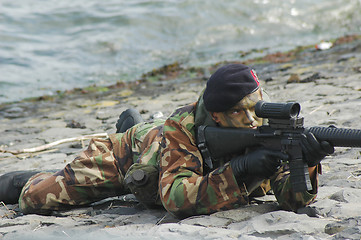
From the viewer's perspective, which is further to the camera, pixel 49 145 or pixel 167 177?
pixel 49 145

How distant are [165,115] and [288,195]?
3673 mm

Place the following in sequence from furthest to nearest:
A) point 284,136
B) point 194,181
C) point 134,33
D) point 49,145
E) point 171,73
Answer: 1. point 134,33
2. point 171,73
3. point 49,145
4. point 194,181
5. point 284,136

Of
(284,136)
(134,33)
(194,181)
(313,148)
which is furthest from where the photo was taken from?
(134,33)

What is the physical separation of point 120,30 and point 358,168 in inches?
496

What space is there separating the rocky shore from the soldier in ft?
0.35

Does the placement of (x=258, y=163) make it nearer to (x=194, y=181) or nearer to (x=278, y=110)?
(x=278, y=110)

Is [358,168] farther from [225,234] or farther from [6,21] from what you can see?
[6,21]

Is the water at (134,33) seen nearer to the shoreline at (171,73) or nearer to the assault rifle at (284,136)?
the shoreline at (171,73)

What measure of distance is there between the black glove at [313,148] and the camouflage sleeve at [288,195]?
11.3 inches

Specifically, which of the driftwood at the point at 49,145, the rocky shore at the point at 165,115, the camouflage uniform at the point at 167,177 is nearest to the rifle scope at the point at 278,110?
the camouflage uniform at the point at 167,177

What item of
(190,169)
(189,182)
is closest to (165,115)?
(190,169)

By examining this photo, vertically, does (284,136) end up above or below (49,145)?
above

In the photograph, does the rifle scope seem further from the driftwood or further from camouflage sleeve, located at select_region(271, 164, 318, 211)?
the driftwood

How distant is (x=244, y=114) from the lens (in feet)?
10.9
